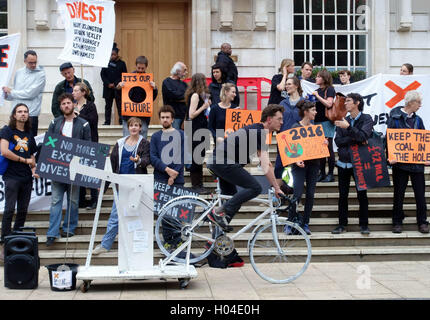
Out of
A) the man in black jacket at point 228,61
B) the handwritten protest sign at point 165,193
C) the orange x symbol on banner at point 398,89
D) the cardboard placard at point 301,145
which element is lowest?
the handwritten protest sign at point 165,193

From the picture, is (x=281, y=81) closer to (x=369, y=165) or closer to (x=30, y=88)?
(x=369, y=165)

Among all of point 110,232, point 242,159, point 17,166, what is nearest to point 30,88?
point 17,166

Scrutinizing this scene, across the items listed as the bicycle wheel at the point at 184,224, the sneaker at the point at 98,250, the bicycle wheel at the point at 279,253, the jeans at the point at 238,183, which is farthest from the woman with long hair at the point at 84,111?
the bicycle wheel at the point at 279,253

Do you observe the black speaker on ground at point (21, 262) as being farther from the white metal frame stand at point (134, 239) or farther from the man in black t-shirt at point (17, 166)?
the man in black t-shirt at point (17, 166)

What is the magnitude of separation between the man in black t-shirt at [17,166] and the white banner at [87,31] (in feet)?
7.40

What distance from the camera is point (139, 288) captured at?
27.4 feet

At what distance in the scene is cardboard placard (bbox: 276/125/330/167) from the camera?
1038cm

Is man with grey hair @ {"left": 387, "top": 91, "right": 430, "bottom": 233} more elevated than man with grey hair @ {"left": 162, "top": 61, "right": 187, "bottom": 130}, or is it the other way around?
man with grey hair @ {"left": 162, "top": 61, "right": 187, "bottom": 130}

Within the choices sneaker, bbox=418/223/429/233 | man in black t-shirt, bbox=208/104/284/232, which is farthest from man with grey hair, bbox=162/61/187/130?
sneaker, bbox=418/223/429/233

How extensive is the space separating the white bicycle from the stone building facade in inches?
281

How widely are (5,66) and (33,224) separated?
9.39 ft

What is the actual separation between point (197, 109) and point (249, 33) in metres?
5.19

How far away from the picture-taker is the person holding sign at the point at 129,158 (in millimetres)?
9688

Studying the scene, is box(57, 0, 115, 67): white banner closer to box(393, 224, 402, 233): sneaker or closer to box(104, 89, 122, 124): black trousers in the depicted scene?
box(104, 89, 122, 124): black trousers
